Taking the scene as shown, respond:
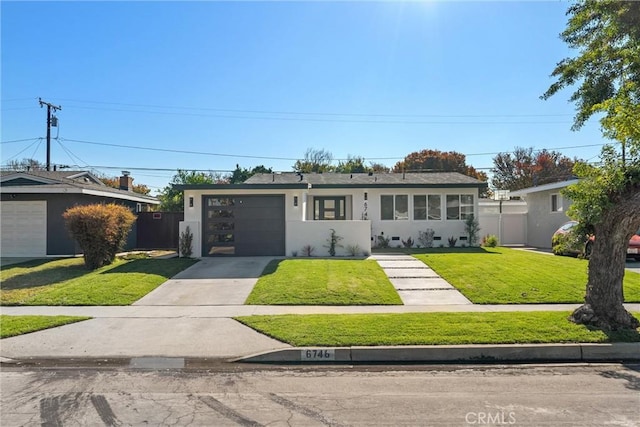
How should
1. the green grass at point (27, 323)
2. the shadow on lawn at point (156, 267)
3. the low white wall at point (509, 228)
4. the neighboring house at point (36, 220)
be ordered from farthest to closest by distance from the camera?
1. the low white wall at point (509, 228)
2. the neighboring house at point (36, 220)
3. the shadow on lawn at point (156, 267)
4. the green grass at point (27, 323)

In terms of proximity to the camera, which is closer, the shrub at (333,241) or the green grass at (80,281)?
the green grass at (80,281)

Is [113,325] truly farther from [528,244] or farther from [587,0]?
[528,244]

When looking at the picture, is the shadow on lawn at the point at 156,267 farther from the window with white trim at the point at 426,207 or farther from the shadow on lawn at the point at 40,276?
the window with white trim at the point at 426,207

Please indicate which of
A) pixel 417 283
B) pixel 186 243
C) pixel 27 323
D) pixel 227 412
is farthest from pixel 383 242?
pixel 227 412

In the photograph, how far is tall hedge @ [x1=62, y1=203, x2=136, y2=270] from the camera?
535 inches

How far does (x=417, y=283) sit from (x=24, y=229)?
16.1 metres

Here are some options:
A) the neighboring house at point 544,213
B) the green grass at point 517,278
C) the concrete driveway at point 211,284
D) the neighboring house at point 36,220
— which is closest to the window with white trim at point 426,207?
the green grass at point 517,278

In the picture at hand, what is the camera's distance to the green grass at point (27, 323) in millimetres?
7387

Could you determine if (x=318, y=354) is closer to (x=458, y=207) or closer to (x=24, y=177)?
(x=458, y=207)

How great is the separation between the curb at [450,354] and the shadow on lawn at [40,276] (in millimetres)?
8920

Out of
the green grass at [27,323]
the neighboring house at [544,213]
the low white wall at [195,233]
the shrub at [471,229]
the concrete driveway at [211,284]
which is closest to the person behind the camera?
the green grass at [27,323]

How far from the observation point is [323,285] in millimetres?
10664

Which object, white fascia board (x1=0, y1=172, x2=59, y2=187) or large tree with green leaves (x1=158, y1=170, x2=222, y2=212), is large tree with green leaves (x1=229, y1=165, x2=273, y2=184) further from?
white fascia board (x1=0, y1=172, x2=59, y2=187)

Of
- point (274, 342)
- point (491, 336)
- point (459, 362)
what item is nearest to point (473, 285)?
point (491, 336)
